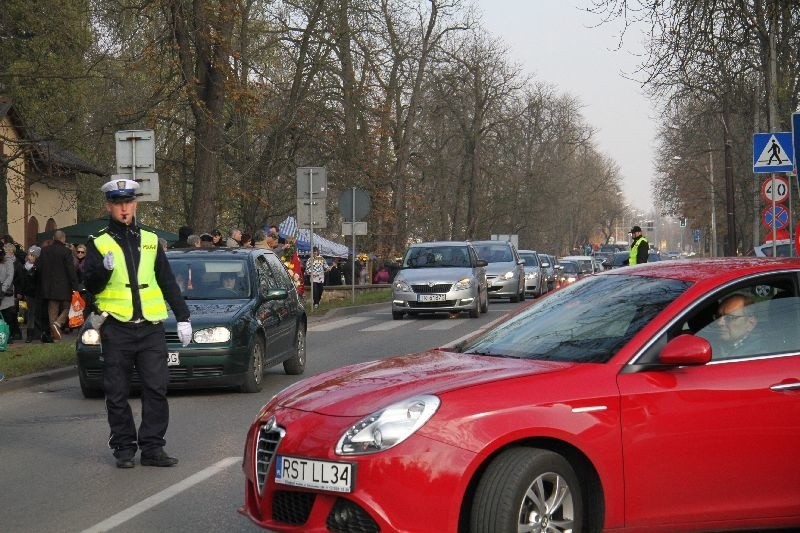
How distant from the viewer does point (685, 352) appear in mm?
5691

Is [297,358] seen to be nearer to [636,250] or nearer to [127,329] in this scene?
[127,329]

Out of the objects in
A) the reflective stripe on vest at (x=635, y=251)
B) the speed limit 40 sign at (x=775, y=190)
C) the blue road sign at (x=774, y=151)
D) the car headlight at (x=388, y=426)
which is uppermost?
the blue road sign at (x=774, y=151)

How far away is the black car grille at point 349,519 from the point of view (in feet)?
17.4

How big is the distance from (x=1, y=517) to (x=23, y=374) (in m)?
8.63

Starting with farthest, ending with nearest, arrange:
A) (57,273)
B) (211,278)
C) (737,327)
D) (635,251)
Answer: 1. (635,251)
2. (57,273)
3. (211,278)
4. (737,327)

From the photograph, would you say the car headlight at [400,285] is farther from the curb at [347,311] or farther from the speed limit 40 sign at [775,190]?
the speed limit 40 sign at [775,190]

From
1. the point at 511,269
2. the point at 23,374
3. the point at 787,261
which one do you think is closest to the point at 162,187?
the point at 511,269

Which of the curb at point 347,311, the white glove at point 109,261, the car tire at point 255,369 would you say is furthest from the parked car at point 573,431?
the curb at point 347,311

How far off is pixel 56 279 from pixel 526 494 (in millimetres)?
17789

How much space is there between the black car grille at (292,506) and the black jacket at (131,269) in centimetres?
370

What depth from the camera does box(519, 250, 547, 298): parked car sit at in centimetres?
4338

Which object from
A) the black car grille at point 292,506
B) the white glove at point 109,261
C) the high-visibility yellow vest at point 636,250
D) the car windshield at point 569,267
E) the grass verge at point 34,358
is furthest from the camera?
the car windshield at point 569,267

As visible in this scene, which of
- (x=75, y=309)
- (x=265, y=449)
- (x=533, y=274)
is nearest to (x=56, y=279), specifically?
(x=75, y=309)

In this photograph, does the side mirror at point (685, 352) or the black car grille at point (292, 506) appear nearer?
the black car grille at point (292, 506)
